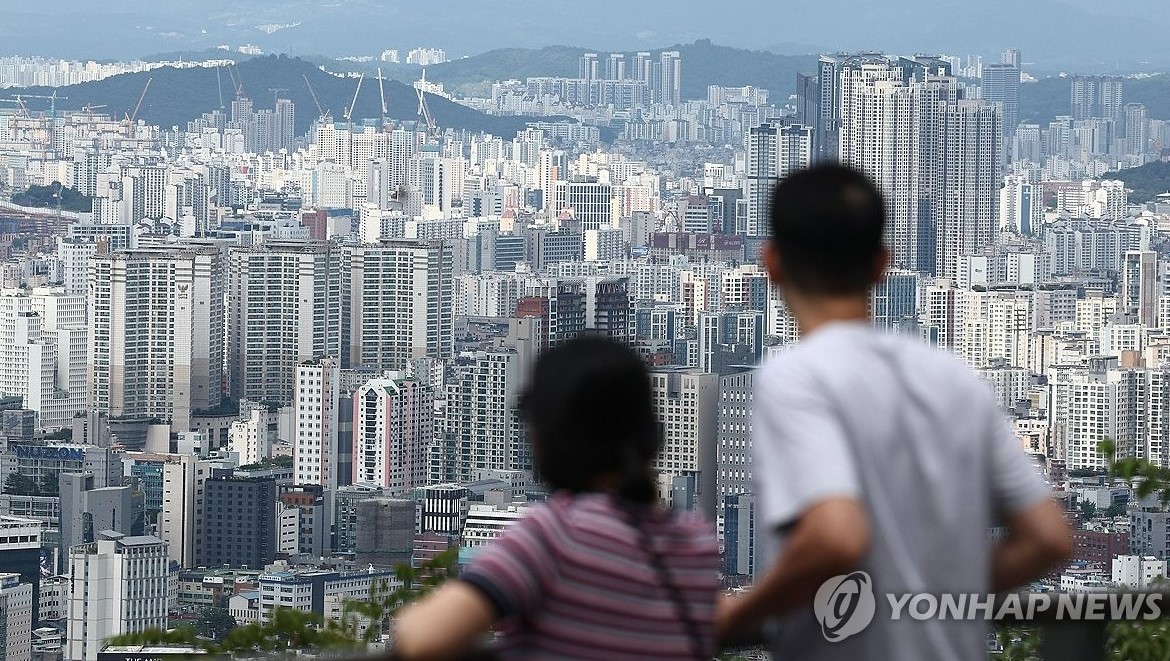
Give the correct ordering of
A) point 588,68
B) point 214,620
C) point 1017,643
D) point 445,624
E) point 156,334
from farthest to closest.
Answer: point 588,68 < point 156,334 < point 214,620 < point 1017,643 < point 445,624

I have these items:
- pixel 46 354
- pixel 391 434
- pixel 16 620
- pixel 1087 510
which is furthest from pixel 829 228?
pixel 46 354

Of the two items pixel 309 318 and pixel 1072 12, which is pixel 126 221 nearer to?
pixel 309 318

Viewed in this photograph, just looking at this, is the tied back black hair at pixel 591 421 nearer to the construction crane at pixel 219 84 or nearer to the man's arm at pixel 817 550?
the man's arm at pixel 817 550

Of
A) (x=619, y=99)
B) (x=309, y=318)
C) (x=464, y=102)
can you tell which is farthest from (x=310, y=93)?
(x=309, y=318)

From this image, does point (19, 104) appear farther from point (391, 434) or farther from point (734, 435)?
point (734, 435)

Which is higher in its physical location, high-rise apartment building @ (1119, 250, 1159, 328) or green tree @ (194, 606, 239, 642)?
high-rise apartment building @ (1119, 250, 1159, 328)

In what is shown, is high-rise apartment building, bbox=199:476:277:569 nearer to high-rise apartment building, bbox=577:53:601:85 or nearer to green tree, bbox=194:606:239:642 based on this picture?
green tree, bbox=194:606:239:642

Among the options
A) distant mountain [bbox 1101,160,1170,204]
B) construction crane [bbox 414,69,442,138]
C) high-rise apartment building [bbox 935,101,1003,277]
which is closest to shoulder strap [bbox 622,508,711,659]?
high-rise apartment building [bbox 935,101,1003,277]
